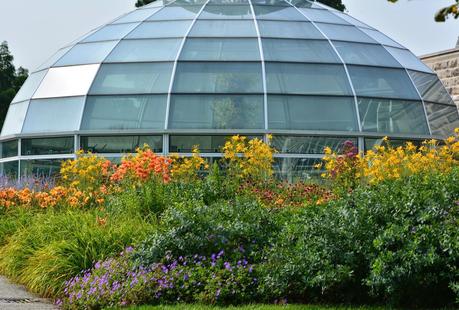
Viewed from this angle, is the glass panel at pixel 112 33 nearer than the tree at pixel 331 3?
Yes

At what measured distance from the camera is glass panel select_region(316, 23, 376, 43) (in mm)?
16109

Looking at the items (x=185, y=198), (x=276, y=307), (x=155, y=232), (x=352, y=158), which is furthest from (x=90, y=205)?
(x=276, y=307)

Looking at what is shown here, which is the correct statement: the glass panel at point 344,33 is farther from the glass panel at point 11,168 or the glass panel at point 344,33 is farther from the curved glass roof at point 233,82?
the glass panel at point 11,168

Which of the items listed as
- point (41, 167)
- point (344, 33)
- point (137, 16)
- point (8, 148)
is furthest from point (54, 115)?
point (344, 33)

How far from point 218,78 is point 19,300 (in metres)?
8.74

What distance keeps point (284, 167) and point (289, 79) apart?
200cm

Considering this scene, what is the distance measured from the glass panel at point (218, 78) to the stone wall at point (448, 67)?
555 centimetres

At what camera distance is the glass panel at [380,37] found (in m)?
16.9

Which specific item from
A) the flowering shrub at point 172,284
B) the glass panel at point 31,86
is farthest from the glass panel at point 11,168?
the flowering shrub at point 172,284

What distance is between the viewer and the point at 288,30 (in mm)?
15914

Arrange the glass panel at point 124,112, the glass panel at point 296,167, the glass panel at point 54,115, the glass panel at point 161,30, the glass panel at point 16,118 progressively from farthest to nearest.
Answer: the glass panel at point 161,30 < the glass panel at point 16,118 < the glass panel at point 54,115 < the glass panel at point 124,112 < the glass panel at point 296,167

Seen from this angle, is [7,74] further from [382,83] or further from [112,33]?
[382,83]

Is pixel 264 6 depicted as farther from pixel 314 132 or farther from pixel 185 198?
pixel 185 198

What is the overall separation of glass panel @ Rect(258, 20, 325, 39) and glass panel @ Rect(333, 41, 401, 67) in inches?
24.5
